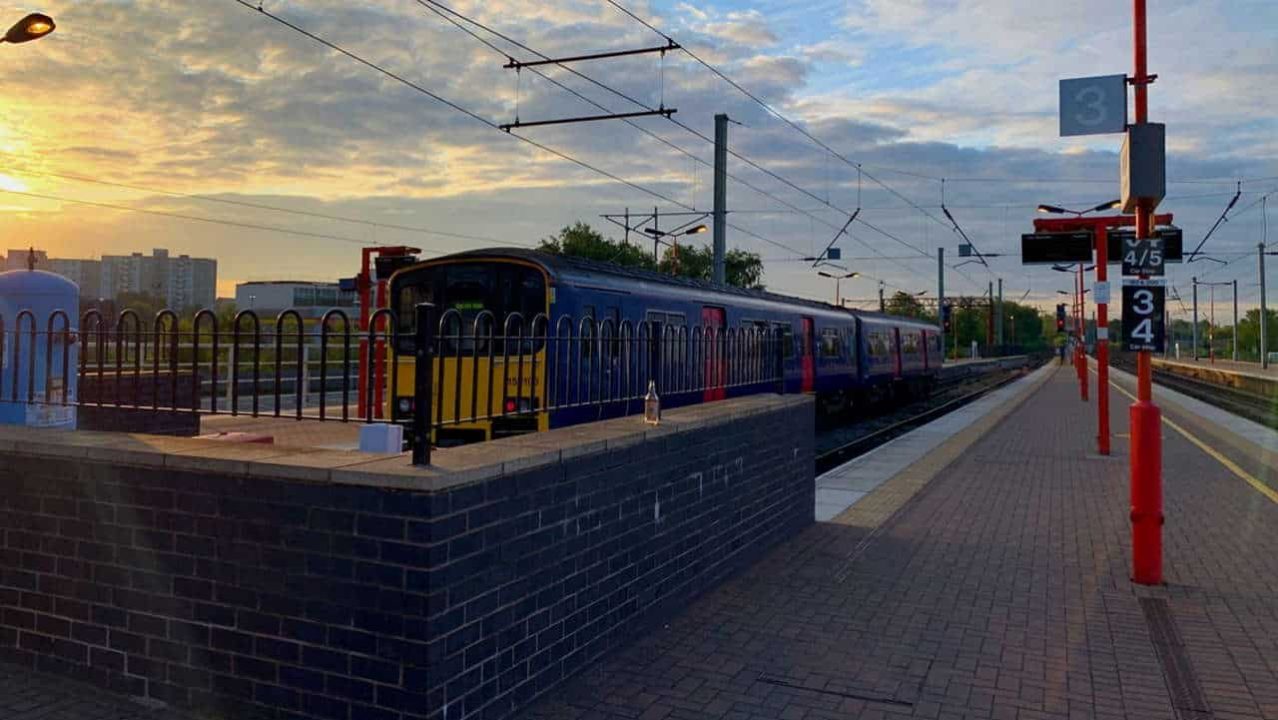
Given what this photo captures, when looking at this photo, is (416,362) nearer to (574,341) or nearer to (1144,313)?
(574,341)

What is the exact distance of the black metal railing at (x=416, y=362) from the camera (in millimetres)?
4426

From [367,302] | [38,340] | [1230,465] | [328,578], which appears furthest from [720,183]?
[328,578]

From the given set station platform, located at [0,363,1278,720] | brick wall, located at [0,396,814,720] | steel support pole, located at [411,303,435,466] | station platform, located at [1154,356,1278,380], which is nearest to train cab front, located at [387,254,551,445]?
station platform, located at [0,363,1278,720]

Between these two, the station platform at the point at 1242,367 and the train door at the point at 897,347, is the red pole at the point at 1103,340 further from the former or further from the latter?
the station platform at the point at 1242,367

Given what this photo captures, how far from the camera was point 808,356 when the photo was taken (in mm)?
20172

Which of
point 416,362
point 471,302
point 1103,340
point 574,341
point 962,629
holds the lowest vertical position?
point 962,629

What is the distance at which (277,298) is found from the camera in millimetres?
71625

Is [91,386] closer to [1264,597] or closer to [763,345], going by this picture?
[763,345]

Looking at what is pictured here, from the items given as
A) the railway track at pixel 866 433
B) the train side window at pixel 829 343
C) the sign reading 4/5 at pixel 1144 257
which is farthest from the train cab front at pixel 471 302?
the train side window at pixel 829 343

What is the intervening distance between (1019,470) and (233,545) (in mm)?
11604

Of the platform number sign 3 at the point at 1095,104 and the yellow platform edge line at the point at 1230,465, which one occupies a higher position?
the platform number sign 3 at the point at 1095,104

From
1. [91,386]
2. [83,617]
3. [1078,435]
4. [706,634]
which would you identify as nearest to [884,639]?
[706,634]

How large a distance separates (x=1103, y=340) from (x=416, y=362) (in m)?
13.5

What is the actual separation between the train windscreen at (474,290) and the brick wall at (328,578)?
17.5ft
